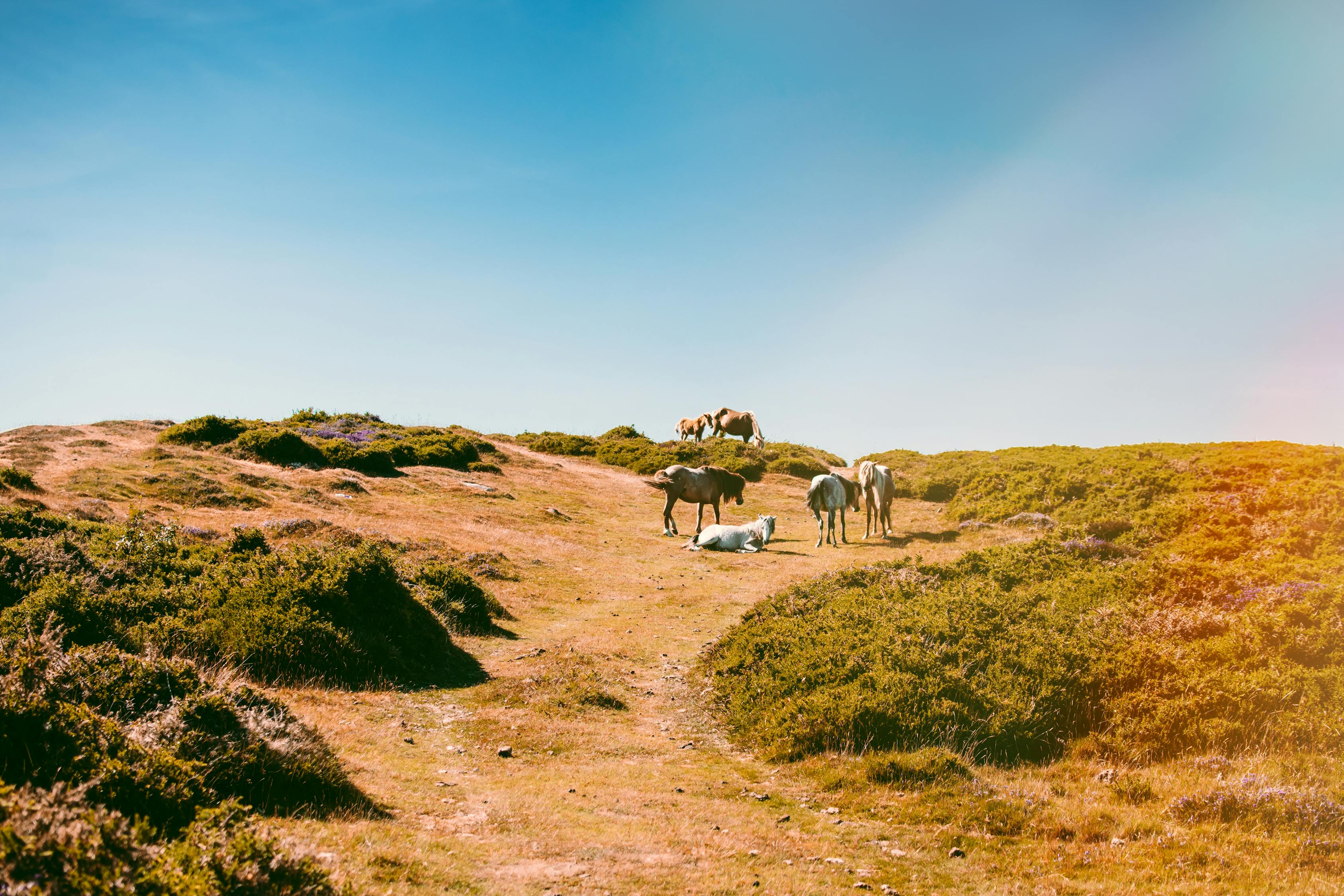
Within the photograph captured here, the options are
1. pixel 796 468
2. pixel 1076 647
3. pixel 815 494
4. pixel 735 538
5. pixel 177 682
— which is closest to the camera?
pixel 177 682

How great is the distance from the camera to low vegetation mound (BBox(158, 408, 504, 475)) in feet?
111

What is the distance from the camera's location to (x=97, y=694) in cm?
622

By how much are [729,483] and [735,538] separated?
5.28m

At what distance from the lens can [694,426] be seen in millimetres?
57594

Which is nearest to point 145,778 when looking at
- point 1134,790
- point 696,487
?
point 1134,790

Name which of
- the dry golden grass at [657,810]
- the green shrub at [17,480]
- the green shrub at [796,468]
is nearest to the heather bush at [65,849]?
the dry golden grass at [657,810]

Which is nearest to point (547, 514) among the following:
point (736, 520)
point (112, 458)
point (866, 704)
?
point (736, 520)

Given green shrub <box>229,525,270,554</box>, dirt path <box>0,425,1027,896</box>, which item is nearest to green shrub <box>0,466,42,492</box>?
dirt path <box>0,425,1027,896</box>

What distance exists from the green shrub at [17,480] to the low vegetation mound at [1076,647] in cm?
1895

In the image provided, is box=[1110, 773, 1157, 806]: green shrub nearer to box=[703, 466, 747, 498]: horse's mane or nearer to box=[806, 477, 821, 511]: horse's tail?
box=[806, 477, 821, 511]: horse's tail

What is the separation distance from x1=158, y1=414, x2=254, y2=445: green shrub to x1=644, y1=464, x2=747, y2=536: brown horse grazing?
2110cm

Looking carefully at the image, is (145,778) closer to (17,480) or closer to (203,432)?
(17,480)

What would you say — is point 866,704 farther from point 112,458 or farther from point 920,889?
point 112,458

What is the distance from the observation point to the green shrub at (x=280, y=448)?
33406 mm
